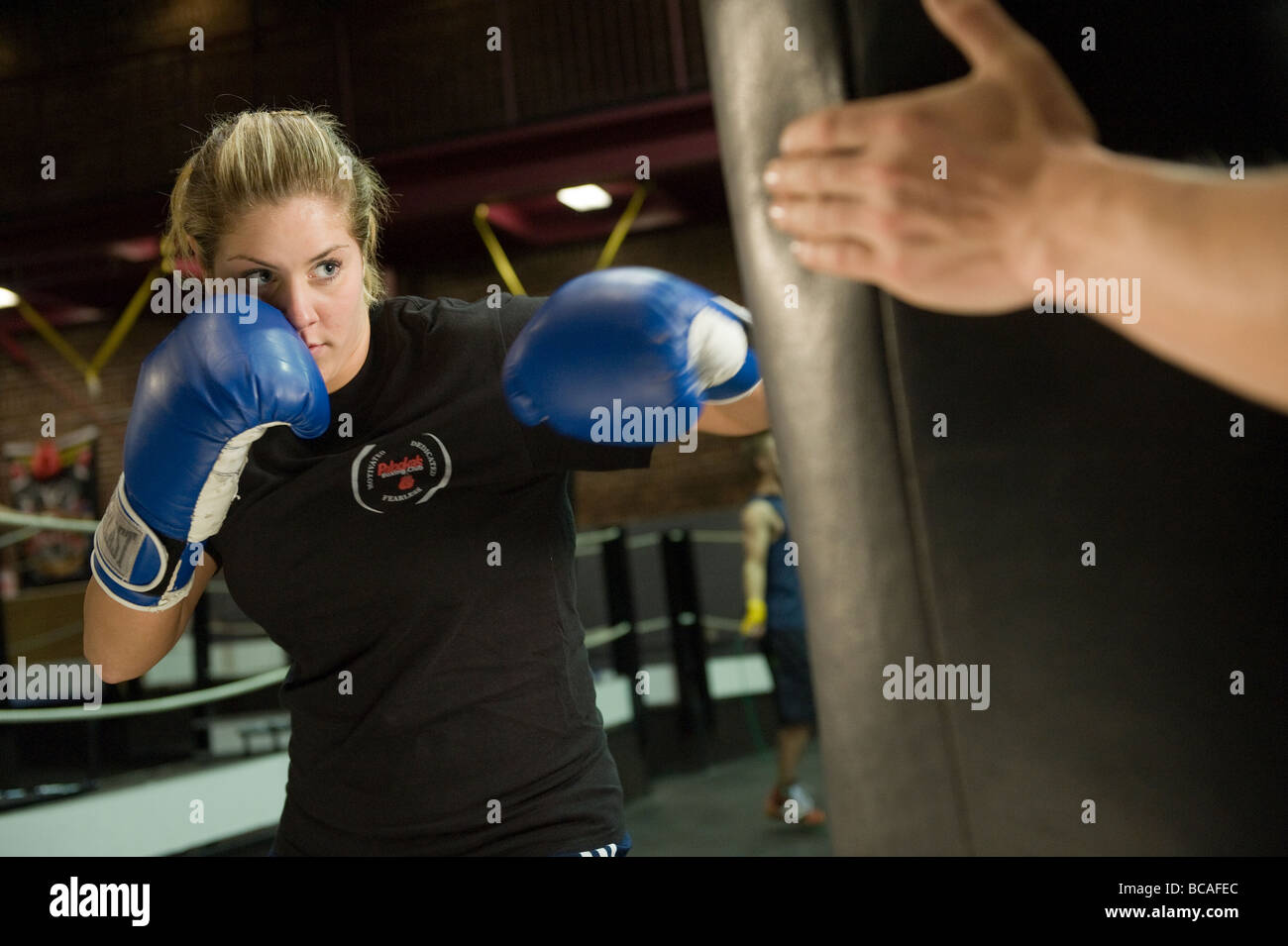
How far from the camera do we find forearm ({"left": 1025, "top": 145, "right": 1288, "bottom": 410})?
1.56ft

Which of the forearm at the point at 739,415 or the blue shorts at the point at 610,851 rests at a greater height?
the forearm at the point at 739,415

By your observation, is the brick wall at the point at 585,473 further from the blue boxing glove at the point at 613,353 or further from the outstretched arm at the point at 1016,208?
the outstretched arm at the point at 1016,208

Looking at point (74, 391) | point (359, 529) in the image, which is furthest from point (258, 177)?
point (74, 391)

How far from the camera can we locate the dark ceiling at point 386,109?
20.4 feet

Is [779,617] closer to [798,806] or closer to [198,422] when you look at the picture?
[798,806]

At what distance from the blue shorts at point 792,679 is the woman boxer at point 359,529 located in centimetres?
248

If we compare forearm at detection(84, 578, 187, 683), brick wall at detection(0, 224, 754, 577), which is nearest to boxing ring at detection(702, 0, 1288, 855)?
forearm at detection(84, 578, 187, 683)

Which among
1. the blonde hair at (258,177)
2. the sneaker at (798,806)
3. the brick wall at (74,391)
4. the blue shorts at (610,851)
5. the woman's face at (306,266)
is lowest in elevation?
the sneaker at (798,806)

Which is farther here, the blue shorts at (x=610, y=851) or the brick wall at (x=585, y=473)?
the brick wall at (x=585, y=473)

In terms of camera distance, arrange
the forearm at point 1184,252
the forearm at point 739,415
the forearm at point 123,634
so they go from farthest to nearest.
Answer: the forearm at point 123,634 < the forearm at point 739,415 < the forearm at point 1184,252

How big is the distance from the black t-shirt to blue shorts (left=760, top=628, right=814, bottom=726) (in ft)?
8.14

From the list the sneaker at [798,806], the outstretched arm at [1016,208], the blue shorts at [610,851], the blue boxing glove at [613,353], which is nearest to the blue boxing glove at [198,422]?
the blue boxing glove at [613,353]

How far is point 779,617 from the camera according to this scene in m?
3.71
